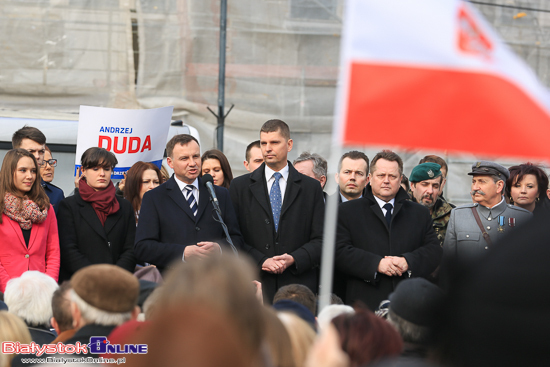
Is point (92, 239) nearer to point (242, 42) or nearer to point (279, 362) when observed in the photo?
point (279, 362)

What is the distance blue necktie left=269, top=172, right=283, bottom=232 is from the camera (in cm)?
532

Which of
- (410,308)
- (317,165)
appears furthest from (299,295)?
(317,165)

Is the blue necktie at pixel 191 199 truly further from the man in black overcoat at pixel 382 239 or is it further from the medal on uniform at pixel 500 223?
the medal on uniform at pixel 500 223

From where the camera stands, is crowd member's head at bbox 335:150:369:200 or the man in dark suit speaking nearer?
the man in dark suit speaking

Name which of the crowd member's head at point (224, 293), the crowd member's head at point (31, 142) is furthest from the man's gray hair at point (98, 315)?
the crowd member's head at point (31, 142)

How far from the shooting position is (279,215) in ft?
17.4

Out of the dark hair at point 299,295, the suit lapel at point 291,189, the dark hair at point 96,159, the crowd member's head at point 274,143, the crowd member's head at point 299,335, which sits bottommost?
the dark hair at point 299,295

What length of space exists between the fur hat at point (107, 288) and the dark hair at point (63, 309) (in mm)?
187

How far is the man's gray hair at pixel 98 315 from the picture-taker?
2799 millimetres

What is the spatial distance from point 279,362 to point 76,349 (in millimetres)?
1242

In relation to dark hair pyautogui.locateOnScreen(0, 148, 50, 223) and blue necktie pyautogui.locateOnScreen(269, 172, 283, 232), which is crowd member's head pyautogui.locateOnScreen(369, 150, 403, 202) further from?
dark hair pyautogui.locateOnScreen(0, 148, 50, 223)

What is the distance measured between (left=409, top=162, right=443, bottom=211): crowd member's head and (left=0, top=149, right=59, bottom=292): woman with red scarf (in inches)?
133

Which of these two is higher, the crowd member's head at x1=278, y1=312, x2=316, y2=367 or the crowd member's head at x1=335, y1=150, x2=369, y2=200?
the crowd member's head at x1=335, y1=150, x2=369, y2=200

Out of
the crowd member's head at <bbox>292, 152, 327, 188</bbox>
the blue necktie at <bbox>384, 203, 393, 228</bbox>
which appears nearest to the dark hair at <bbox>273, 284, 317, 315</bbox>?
the blue necktie at <bbox>384, 203, 393, 228</bbox>
